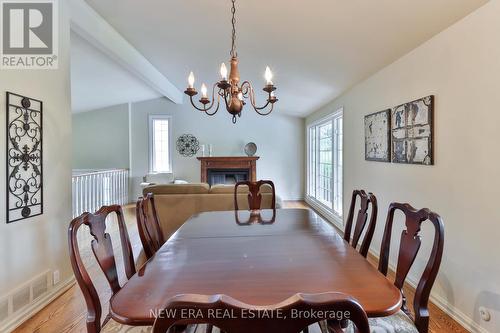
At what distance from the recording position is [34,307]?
2117mm

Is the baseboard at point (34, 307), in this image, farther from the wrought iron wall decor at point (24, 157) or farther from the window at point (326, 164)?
the window at point (326, 164)

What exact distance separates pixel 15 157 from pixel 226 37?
2314 mm

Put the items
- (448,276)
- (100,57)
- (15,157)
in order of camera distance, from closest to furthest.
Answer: (15,157), (448,276), (100,57)

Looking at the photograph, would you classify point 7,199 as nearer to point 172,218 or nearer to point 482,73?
point 172,218

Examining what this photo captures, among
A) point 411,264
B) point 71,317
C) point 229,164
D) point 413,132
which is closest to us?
point 411,264

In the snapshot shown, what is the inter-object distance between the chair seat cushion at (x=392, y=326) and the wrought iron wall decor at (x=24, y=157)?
2.34 metres

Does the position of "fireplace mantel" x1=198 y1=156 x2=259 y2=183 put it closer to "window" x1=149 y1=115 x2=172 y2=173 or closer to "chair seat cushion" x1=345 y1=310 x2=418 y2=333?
"window" x1=149 y1=115 x2=172 y2=173

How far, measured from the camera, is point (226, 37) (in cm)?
309

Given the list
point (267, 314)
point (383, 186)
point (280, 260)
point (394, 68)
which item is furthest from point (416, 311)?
point (394, 68)

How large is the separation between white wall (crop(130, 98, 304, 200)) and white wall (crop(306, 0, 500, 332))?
4648 mm

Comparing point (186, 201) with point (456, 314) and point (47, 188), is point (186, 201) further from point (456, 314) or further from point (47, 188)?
point (456, 314)

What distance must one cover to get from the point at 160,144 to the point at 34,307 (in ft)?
17.7

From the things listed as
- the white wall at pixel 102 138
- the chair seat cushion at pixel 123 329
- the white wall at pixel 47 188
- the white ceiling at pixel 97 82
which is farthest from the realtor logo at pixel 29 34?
the white wall at pixel 102 138

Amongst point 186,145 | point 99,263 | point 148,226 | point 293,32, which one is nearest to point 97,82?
point 186,145
